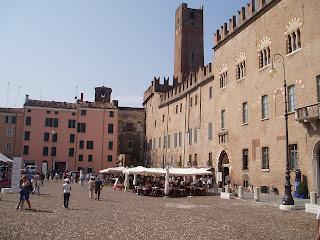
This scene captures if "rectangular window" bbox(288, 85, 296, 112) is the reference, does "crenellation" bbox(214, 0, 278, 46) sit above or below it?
above

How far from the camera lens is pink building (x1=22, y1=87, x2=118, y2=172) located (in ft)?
189

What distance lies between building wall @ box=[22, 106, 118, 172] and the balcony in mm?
41750

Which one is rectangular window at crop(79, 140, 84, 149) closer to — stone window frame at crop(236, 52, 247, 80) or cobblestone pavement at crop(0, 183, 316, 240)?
stone window frame at crop(236, 52, 247, 80)

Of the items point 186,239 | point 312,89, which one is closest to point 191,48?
point 312,89

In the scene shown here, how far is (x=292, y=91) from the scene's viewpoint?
2375cm

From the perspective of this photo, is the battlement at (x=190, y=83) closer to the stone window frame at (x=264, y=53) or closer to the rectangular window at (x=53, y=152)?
the stone window frame at (x=264, y=53)

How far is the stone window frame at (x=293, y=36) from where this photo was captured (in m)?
23.4

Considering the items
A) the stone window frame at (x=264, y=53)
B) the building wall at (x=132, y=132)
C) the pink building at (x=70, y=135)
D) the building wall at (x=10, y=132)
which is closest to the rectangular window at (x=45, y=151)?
the pink building at (x=70, y=135)

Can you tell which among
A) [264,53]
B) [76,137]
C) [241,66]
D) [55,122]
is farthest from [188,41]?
[264,53]

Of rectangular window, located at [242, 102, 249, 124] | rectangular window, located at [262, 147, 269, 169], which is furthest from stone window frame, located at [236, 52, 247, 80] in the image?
rectangular window, located at [262, 147, 269, 169]

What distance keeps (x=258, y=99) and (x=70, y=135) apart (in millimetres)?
38547

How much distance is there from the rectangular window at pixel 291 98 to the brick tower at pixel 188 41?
3495 cm

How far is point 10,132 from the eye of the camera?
60.3 metres

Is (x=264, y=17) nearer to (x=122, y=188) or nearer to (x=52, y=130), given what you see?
(x=122, y=188)
